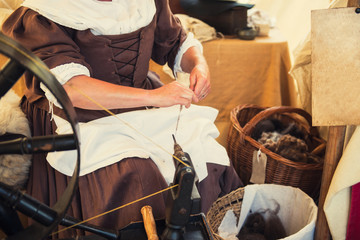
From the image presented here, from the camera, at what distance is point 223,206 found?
1501 mm

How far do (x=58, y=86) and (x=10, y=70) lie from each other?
0.26 feet

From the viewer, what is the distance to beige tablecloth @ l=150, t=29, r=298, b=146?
2.44 metres

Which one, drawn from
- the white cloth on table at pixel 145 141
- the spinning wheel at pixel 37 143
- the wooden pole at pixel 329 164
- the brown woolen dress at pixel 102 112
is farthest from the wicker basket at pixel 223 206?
the spinning wheel at pixel 37 143

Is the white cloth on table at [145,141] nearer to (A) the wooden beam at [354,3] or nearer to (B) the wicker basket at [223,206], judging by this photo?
(B) the wicker basket at [223,206]

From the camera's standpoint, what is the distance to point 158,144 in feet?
4.08

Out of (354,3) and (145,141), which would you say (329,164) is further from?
(145,141)

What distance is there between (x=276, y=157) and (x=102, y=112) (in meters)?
0.89

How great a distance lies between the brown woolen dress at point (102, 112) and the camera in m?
1.11

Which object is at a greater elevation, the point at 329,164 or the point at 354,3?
the point at 354,3

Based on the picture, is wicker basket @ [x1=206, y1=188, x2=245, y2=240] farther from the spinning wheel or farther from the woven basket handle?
the spinning wheel

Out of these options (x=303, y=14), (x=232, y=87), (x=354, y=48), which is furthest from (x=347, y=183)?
(x=303, y=14)

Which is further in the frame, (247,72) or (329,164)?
(247,72)

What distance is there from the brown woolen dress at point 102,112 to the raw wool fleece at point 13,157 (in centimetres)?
4

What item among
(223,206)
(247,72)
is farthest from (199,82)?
(247,72)
